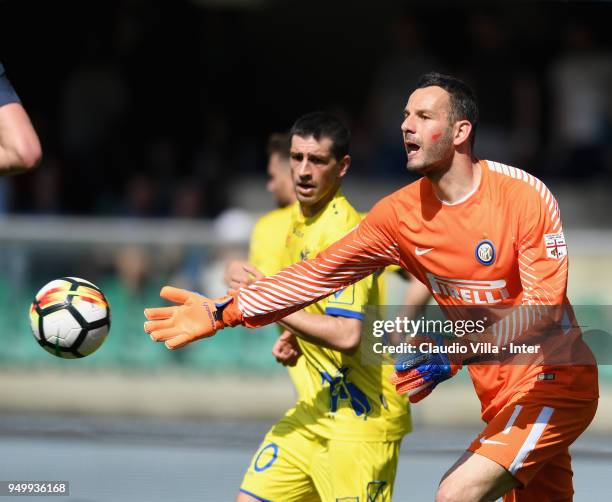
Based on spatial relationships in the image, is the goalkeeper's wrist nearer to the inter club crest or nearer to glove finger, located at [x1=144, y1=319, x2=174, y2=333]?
glove finger, located at [x1=144, y1=319, x2=174, y2=333]

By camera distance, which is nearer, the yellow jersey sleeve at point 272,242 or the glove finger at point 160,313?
the glove finger at point 160,313

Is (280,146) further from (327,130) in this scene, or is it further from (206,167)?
(206,167)

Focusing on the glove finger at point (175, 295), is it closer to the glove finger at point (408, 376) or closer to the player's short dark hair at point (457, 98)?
the glove finger at point (408, 376)

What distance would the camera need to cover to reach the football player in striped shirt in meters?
4.67

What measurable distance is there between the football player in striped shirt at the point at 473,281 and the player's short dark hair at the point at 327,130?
2.86 ft

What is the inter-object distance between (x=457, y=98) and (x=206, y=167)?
836cm

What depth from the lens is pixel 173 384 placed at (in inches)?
407

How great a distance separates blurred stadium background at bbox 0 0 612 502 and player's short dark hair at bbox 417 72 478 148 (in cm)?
352

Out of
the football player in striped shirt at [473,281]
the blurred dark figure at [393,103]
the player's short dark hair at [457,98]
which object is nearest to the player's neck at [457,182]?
the football player in striped shirt at [473,281]

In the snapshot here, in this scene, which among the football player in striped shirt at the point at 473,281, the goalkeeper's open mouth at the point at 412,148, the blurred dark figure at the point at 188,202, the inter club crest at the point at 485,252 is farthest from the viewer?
the blurred dark figure at the point at 188,202

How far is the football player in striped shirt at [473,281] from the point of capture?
4.67m

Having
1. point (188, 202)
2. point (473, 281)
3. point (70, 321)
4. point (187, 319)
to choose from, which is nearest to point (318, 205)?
point (187, 319)

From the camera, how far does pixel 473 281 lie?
4871mm

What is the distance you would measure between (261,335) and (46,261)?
6.94ft
